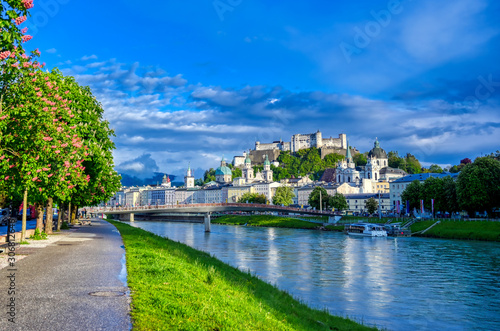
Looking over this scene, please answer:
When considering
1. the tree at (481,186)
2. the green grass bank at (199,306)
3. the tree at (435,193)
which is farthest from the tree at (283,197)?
the green grass bank at (199,306)

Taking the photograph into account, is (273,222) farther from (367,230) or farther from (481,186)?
(481,186)

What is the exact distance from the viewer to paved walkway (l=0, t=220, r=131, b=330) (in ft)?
26.0

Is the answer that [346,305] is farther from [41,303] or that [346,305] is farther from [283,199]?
[283,199]

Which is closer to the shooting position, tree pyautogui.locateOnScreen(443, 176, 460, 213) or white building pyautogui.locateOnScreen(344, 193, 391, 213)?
tree pyautogui.locateOnScreen(443, 176, 460, 213)

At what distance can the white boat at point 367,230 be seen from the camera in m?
68.1

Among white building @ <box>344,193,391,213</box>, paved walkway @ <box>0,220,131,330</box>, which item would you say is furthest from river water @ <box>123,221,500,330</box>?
white building @ <box>344,193,391,213</box>

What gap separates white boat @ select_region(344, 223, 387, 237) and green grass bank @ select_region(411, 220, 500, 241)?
5.28 m

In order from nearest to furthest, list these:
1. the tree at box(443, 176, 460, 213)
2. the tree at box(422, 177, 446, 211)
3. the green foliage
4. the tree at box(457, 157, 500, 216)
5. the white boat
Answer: the green foliage < the tree at box(457, 157, 500, 216) < the white boat < the tree at box(443, 176, 460, 213) < the tree at box(422, 177, 446, 211)

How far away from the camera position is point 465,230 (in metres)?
58.2

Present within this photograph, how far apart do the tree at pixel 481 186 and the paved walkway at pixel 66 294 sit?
58.1m

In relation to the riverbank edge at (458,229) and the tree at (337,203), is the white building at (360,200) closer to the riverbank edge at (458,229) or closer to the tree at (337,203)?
the tree at (337,203)

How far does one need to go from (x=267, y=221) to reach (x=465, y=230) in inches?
2066

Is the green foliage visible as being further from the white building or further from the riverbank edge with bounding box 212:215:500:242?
the white building

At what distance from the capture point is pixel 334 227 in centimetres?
8462
